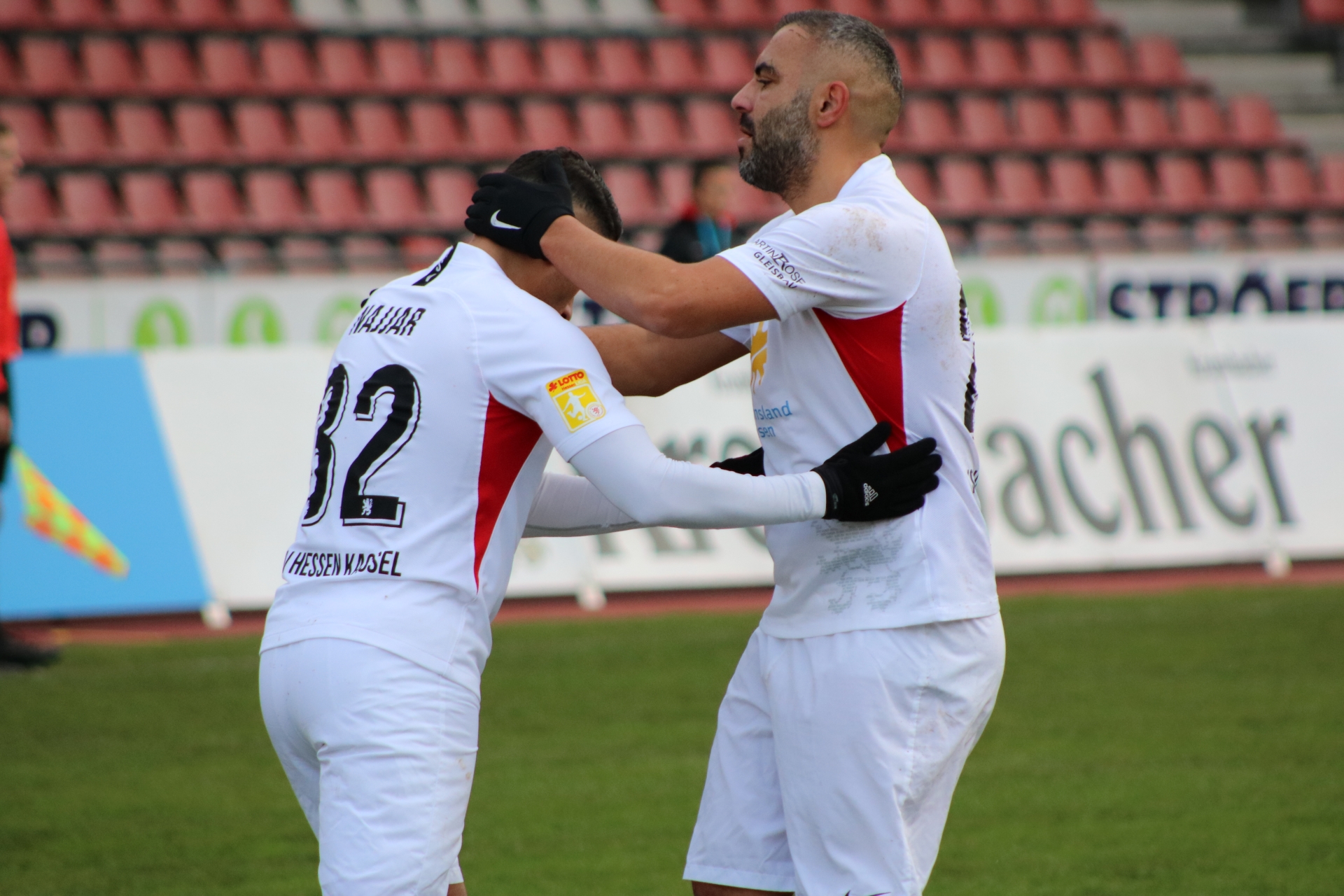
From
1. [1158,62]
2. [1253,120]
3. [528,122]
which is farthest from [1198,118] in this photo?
[528,122]

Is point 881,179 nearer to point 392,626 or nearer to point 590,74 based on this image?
point 392,626

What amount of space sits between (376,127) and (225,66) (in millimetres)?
1495

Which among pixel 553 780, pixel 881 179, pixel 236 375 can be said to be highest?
pixel 881 179

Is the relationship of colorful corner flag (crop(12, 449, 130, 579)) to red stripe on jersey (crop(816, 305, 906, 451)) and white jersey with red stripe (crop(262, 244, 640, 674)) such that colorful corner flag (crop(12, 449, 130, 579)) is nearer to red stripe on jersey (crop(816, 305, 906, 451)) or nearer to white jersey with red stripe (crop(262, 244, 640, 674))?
white jersey with red stripe (crop(262, 244, 640, 674))

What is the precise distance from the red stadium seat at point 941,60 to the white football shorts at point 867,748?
46.9 feet

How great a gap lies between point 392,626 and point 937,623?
1029 millimetres

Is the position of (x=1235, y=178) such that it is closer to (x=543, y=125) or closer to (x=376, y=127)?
(x=543, y=125)

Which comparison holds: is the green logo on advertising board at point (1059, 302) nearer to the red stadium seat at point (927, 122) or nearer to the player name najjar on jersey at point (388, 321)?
the red stadium seat at point (927, 122)

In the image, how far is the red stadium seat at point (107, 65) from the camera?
46.9 ft

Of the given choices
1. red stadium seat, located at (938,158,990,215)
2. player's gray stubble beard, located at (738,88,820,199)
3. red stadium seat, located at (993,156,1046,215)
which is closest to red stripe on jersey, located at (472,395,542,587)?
player's gray stubble beard, located at (738,88,820,199)

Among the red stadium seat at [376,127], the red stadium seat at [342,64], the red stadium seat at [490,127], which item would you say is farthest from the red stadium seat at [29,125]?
the red stadium seat at [490,127]

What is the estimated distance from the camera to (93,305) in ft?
33.5

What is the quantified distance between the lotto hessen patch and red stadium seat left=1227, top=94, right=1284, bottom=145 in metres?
15.8

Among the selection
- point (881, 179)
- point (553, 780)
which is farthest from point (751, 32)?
point (881, 179)
